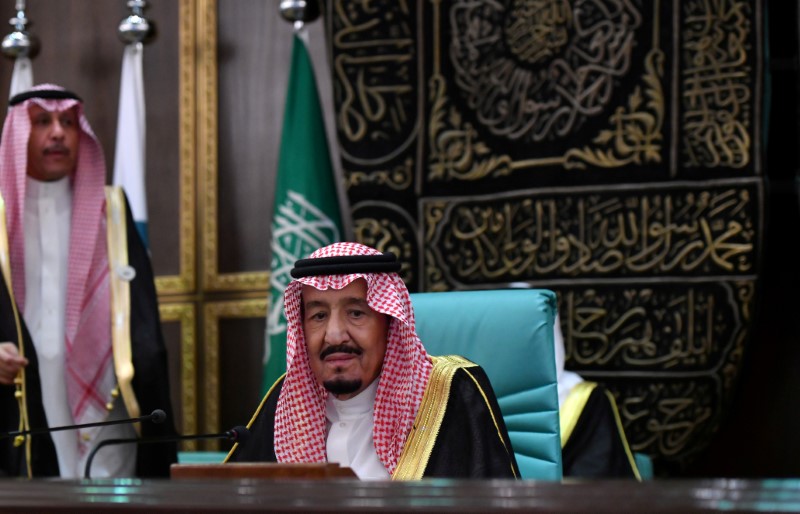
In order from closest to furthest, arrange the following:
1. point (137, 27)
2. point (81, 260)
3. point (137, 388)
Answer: point (137, 388) < point (81, 260) < point (137, 27)

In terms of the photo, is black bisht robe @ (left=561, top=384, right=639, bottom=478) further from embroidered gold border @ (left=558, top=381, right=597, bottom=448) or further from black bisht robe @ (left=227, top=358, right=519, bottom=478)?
black bisht robe @ (left=227, top=358, right=519, bottom=478)

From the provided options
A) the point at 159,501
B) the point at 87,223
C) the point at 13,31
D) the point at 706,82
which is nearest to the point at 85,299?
the point at 87,223

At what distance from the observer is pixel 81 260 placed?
14.9 feet

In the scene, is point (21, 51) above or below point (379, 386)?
above

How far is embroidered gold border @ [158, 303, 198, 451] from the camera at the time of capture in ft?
18.3

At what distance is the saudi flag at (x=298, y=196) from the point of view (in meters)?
5.12

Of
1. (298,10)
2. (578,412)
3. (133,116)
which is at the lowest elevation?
(578,412)

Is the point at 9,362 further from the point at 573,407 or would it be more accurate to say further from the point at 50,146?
the point at 573,407

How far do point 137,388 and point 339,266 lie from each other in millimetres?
1660

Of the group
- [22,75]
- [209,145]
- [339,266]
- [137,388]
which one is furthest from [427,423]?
[22,75]

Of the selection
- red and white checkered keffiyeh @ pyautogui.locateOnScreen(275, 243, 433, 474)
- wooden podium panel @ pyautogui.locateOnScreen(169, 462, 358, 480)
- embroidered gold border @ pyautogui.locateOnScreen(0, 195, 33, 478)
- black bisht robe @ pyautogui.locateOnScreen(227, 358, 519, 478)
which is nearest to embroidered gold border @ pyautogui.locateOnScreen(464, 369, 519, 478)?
black bisht robe @ pyautogui.locateOnScreen(227, 358, 519, 478)

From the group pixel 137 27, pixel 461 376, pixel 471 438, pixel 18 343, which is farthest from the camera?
pixel 137 27

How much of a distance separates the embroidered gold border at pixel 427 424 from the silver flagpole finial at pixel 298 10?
2.57m

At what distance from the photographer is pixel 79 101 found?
4.72 m
